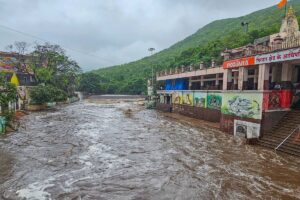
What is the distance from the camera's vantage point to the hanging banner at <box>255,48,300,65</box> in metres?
13.1

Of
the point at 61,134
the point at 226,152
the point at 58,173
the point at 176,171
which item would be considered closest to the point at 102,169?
the point at 58,173

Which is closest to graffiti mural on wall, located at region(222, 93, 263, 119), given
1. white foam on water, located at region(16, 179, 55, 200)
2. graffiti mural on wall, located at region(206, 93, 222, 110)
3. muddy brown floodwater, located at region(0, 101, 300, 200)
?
muddy brown floodwater, located at region(0, 101, 300, 200)

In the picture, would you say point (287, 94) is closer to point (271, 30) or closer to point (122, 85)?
point (271, 30)

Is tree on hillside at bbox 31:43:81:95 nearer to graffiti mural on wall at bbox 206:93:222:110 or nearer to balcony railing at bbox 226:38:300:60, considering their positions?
graffiti mural on wall at bbox 206:93:222:110

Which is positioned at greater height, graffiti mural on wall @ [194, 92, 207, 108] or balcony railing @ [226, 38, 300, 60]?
balcony railing @ [226, 38, 300, 60]

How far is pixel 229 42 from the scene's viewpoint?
4906cm

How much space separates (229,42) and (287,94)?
120 feet

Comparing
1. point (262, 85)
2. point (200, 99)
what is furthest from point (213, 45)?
point (262, 85)

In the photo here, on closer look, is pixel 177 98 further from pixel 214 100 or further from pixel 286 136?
pixel 286 136

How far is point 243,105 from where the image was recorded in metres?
16.2

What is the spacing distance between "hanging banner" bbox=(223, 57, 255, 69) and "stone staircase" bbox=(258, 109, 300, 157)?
435 centimetres

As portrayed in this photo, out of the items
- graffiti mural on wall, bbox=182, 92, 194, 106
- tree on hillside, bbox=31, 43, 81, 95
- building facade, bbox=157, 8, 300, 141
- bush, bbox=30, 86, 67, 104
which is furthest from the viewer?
tree on hillside, bbox=31, 43, 81, 95

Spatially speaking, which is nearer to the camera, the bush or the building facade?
the building facade

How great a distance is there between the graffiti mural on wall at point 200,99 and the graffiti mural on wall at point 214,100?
0.77 meters
